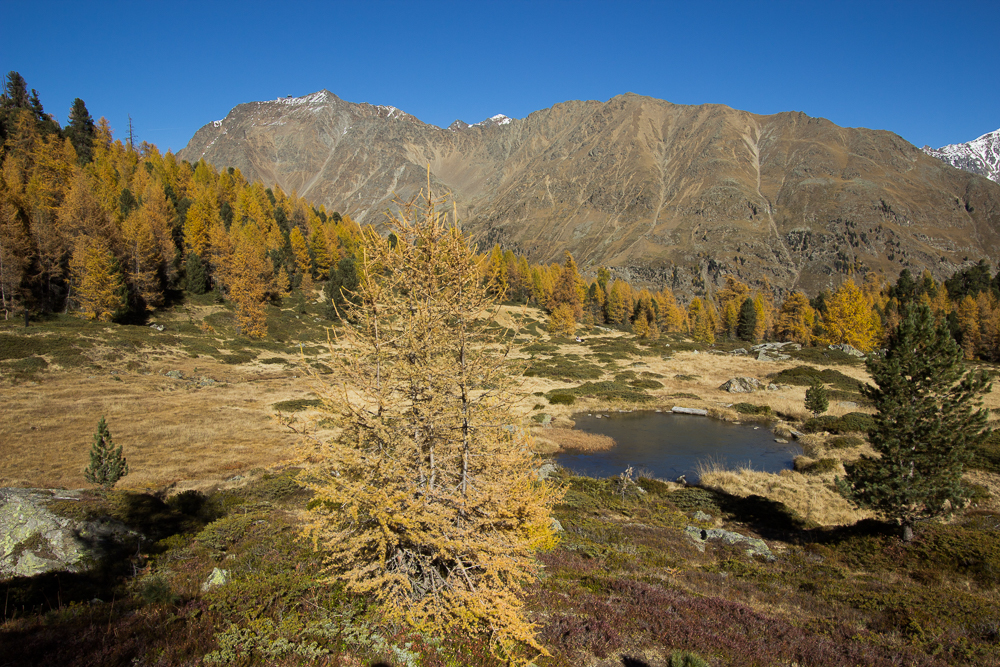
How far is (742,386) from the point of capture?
168 feet

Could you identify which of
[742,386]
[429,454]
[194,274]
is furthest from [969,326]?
[194,274]

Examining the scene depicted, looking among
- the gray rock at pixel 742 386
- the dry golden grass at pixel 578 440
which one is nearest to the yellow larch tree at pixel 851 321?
the gray rock at pixel 742 386

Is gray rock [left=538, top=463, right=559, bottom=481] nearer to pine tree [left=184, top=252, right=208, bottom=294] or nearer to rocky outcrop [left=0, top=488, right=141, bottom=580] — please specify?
rocky outcrop [left=0, top=488, right=141, bottom=580]

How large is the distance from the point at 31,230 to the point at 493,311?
69.1 meters

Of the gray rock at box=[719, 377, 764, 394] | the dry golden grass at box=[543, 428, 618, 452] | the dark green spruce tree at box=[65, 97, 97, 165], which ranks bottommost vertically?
the dry golden grass at box=[543, 428, 618, 452]

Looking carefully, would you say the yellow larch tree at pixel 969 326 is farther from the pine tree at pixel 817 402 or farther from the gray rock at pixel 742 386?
the pine tree at pixel 817 402

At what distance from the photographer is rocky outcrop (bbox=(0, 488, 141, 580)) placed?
8.82 meters

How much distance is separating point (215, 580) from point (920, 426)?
70.9 feet

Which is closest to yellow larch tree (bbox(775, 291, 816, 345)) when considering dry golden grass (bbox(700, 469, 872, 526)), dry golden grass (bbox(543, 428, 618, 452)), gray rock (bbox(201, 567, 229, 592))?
dry golden grass (bbox(543, 428, 618, 452))

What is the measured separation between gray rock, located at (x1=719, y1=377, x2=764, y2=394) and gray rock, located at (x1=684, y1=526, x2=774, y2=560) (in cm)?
3713

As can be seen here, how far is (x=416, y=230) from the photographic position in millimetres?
8375

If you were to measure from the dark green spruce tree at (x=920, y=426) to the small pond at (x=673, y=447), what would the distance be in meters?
12.9

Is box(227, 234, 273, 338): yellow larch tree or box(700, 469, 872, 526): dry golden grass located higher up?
box(227, 234, 273, 338): yellow larch tree

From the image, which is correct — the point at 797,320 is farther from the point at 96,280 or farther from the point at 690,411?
the point at 96,280
